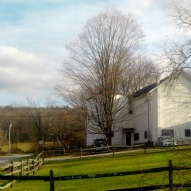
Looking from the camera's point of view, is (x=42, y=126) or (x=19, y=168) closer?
(x=19, y=168)

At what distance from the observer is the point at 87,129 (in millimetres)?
58188

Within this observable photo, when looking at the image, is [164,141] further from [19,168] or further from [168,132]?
[19,168]

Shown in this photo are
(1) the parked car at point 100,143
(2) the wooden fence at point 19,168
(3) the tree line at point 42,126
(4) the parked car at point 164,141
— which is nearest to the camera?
(2) the wooden fence at point 19,168

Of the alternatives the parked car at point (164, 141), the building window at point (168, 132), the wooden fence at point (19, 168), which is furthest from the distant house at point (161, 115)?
the wooden fence at point (19, 168)

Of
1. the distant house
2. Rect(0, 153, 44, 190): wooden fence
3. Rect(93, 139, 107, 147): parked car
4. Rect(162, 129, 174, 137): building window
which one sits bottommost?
Rect(0, 153, 44, 190): wooden fence

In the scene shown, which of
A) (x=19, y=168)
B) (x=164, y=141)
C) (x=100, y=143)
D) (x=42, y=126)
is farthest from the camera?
(x=42, y=126)

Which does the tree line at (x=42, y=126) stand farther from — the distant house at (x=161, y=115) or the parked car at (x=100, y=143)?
the distant house at (x=161, y=115)

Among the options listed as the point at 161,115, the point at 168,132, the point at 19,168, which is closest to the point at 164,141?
the point at 168,132

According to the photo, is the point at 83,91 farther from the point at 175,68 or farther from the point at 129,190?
the point at 129,190

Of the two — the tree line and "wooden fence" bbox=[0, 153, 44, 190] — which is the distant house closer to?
the tree line

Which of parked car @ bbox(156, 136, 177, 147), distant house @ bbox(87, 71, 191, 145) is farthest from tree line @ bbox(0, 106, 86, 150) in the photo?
parked car @ bbox(156, 136, 177, 147)

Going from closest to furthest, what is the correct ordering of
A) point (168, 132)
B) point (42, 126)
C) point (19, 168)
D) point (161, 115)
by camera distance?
point (19, 168) → point (161, 115) → point (168, 132) → point (42, 126)

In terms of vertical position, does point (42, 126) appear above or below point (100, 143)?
above

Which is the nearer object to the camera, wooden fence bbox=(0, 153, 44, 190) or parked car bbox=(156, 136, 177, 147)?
wooden fence bbox=(0, 153, 44, 190)
